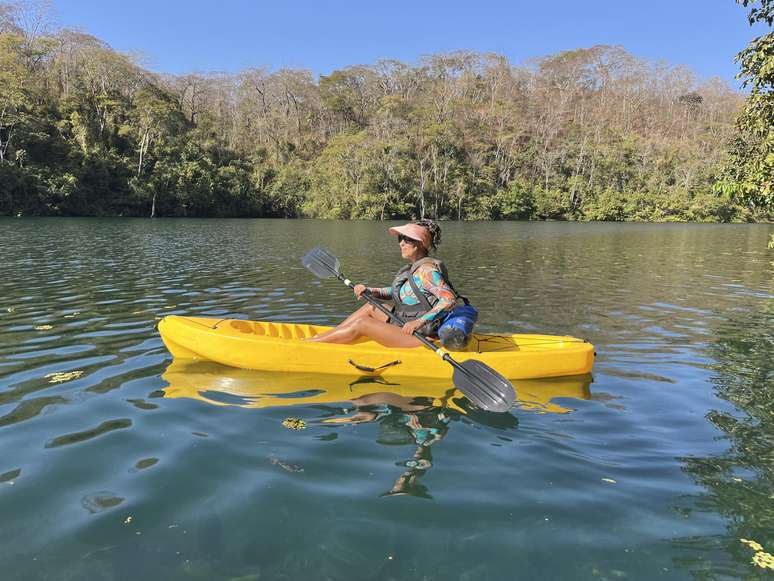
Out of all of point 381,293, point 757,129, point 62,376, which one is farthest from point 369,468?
point 757,129

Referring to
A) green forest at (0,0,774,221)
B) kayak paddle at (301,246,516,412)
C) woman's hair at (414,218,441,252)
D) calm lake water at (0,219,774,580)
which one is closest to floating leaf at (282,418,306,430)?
calm lake water at (0,219,774,580)

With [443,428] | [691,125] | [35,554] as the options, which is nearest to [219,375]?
[443,428]

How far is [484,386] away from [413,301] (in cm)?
136

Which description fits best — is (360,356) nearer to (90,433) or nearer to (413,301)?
(413,301)

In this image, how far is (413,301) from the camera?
5.74m

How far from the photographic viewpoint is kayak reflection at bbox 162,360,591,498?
451cm

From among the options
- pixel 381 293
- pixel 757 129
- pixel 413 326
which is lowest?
pixel 413 326

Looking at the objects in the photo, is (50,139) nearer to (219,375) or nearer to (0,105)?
(0,105)

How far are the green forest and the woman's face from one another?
3712 cm

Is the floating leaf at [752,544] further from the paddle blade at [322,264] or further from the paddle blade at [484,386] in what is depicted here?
the paddle blade at [322,264]

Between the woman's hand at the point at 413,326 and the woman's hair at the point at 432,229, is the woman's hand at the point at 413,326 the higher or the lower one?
the lower one

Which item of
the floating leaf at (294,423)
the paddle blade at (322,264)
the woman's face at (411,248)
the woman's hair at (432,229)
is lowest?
the floating leaf at (294,423)

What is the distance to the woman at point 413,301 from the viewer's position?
18.0 ft

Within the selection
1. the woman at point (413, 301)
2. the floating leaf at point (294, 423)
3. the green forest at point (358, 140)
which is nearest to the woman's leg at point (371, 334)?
the woman at point (413, 301)
